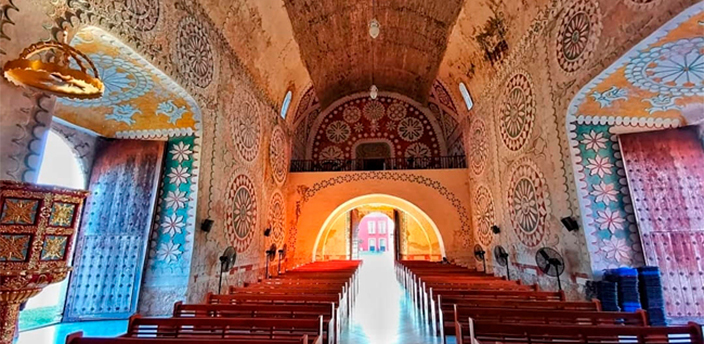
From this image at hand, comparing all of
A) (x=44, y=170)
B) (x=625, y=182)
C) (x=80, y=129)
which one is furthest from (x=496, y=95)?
(x=44, y=170)

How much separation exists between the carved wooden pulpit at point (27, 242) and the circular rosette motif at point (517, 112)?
20.8 ft

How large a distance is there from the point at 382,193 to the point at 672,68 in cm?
737

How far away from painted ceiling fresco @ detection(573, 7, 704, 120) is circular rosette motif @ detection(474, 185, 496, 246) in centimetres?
373

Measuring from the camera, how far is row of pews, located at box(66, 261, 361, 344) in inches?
82.2

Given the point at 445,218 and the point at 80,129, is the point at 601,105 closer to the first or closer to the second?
the point at 445,218

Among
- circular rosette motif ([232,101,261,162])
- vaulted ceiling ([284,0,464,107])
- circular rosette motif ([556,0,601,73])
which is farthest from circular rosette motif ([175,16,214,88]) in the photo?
circular rosette motif ([556,0,601,73])

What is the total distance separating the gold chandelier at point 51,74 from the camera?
2149 millimetres

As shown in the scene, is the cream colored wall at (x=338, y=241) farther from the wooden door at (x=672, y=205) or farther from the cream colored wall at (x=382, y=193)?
the wooden door at (x=672, y=205)

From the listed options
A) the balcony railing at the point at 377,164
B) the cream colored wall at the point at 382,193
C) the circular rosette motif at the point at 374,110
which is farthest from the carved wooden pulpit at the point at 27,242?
the circular rosette motif at the point at 374,110

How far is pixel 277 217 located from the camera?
28.8ft

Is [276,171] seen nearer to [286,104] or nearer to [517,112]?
[286,104]

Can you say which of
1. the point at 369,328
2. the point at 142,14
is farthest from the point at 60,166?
the point at 369,328

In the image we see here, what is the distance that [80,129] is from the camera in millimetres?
5098

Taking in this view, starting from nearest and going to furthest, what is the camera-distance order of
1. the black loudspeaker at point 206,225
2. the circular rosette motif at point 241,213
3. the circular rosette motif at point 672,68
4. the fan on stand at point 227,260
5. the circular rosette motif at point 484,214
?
the circular rosette motif at point 672,68, the black loudspeaker at point 206,225, the fan on stand at point 227,260, the circular rosette motif at point 241,213, the circular rosette motif at point 484,214
